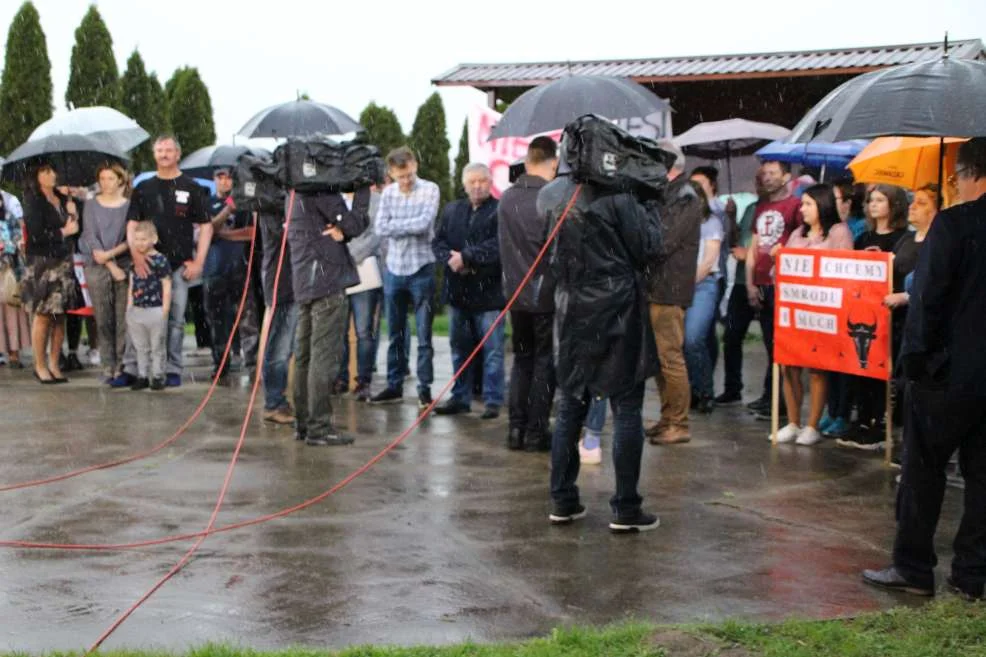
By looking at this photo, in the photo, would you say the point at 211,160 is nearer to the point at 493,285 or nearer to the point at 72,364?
the point at 72,364

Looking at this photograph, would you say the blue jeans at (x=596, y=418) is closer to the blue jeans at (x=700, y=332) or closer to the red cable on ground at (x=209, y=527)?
the blue jeans at (x=700, y=332)

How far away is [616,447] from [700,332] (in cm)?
375

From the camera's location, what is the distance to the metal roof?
1383 cm

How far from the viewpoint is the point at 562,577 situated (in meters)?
5.95

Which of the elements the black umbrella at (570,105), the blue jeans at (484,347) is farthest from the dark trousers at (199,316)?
the black umbrella at (570,105)

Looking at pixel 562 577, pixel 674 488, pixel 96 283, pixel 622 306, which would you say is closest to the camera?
pixel 562 577

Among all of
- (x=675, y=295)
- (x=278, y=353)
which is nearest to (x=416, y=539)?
(x=675, y=295)

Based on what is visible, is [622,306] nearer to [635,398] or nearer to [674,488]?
[635,398]

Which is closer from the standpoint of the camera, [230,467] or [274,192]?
[230,467]

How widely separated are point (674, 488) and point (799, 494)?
0.71m

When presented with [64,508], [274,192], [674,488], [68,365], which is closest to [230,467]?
[64,508]

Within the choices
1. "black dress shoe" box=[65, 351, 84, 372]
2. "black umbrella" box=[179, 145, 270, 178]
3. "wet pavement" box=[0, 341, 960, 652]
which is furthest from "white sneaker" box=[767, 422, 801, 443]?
"black umbrella" box=[179, 145, 270, 178]

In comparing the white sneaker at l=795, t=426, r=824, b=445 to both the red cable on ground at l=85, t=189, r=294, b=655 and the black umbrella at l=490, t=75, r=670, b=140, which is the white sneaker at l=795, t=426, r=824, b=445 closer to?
the black umbrella at l=490, t=75, r=670, b=140

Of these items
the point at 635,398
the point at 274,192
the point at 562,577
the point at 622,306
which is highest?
the point at 274,192
